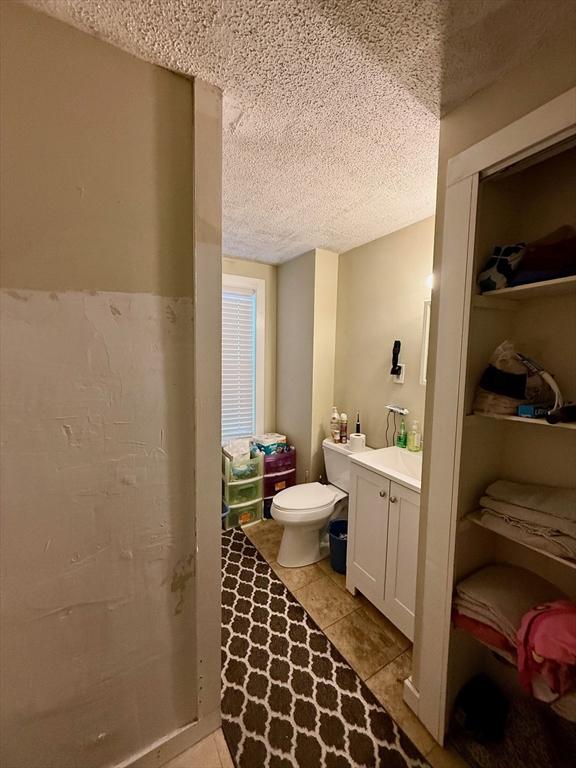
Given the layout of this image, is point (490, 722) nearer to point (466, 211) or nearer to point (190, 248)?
point (466, 211)

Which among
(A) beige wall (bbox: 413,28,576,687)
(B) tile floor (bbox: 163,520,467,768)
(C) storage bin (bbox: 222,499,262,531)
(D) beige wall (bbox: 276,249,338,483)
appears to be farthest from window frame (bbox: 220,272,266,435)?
(A) beige wall (bbox: 413,28,576,687)

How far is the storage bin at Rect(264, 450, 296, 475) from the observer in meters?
2.71

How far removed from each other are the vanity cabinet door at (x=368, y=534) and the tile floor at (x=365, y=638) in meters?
0.11

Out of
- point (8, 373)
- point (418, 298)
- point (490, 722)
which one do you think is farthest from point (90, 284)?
point (490, 722)

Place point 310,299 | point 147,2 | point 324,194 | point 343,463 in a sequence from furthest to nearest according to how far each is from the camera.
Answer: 1. point 310,299
2. point 343,463
3. point 324,194
4. point 147,2

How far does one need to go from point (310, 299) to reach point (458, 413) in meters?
1.81

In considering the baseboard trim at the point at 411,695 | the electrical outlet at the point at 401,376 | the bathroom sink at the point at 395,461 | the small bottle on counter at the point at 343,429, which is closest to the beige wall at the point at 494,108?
the baseboard trim at the point at 411,695

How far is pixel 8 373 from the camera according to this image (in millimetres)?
790

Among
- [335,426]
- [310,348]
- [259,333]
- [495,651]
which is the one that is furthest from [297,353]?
[495,651]

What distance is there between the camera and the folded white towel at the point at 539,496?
36.6 inches

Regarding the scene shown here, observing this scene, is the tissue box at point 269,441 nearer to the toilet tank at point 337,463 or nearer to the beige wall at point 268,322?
the beige wall at point 268,322

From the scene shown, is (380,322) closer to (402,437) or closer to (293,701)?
(402,437)

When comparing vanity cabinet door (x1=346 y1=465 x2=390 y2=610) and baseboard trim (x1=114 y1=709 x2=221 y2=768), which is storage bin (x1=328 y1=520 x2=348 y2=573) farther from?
baseboard trim (x1=114 y1=709 x2=221 y2=768)

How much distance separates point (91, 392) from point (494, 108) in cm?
153
